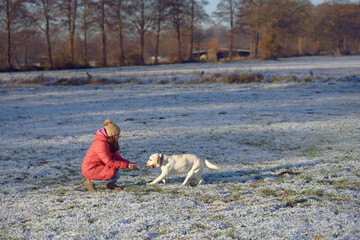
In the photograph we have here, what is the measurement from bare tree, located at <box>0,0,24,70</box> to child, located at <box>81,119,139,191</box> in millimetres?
33304

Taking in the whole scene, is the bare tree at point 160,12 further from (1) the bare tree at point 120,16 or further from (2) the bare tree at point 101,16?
(2) the bare tree at point 101,16

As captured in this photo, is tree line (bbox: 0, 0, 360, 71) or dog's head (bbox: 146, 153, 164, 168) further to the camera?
tree line (bbox: 0, 0, 360, 71)

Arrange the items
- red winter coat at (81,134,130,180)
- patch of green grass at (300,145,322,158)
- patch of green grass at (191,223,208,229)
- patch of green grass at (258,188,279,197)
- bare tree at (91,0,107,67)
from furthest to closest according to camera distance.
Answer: bare tree at (91,0,107,67)
patch of green grass at (300,145,322,158)
red winter coat at (81,134,130,180)
patch of green grass at (258,188,279,197)
patch of green grass at (191,223,208,229)

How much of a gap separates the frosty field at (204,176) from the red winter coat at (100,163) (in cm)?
25

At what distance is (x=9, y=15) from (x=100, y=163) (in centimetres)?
3547

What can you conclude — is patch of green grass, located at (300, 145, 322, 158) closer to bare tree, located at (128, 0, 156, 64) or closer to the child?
the child

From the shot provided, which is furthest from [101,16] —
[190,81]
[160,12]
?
[190,81]

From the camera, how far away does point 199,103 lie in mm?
14398

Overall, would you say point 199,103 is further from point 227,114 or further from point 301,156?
point 301,156

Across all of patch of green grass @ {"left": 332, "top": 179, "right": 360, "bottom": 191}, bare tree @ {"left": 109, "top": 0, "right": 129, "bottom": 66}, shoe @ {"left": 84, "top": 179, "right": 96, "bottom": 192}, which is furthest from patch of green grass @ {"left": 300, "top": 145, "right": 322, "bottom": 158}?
bare tree @ {"left": 109, "top": 0, "right": 129, "bottom": 66}

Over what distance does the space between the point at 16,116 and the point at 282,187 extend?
33.6ft

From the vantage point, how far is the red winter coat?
470 cm

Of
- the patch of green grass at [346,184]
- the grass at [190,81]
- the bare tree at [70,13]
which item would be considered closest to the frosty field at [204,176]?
the patch of green grass at [346,184]

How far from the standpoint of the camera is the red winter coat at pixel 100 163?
4.70 metres
